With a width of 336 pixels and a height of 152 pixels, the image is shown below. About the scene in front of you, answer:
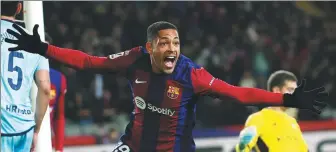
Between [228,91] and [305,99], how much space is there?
0.57m

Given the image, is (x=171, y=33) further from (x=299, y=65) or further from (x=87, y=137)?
(x=299, y=65)

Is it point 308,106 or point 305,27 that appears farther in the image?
point 305,27

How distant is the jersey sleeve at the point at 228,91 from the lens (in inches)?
233

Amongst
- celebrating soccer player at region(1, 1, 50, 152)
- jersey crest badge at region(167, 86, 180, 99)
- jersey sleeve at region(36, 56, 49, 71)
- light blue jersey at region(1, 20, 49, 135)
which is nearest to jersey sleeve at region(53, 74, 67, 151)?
celebrating soccer player at region(1, 1, 50, 152)

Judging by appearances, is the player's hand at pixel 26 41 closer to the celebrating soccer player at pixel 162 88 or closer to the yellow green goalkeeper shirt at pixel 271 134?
the celebrating soccer player at pixel 162 88

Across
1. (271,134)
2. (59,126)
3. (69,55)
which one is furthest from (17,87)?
(271,134)

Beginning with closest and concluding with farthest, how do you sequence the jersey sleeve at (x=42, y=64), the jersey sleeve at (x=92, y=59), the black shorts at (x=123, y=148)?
the jersey sleeve at (x=92, y=59), the black shorts at (x=123, y=148), the jersey sleeve at (x=42, y=64)

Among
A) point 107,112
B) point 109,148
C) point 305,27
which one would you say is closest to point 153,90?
point 109,148

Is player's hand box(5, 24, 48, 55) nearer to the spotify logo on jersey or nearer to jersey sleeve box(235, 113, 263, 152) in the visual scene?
the spotify logo on jersey

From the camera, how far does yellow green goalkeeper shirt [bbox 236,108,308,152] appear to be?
24.6 feet

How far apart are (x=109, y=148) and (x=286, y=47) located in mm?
5524

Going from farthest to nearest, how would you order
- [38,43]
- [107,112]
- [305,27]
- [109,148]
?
[305,27]
[107,112]
[109,148]
[38,43]

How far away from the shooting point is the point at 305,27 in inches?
708

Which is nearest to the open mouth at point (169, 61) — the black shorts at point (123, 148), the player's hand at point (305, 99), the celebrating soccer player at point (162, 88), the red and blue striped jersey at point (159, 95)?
the celebrating soccer player at point (162, 88)
